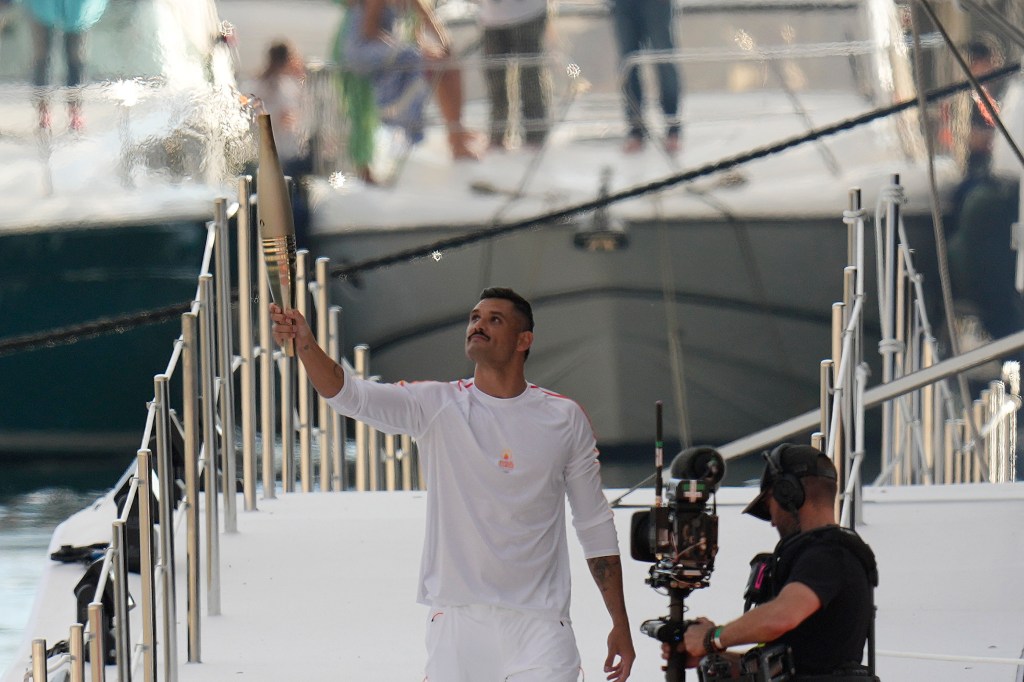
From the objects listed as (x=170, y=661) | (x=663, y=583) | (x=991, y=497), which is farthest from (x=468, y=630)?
(x=991, y=497)

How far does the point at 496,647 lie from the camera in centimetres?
257

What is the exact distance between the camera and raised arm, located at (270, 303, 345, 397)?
2.54 metres

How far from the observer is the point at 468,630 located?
2.58 metres

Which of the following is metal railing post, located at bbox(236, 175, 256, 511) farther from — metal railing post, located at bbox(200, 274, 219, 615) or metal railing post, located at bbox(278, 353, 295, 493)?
metal railing post, located at bbox(200, 274, 219, 615)

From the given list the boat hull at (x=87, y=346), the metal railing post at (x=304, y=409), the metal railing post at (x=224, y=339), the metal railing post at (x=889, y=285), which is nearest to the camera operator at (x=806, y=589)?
the metal railing post at (x=224, y=339)

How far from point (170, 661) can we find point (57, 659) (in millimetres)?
302

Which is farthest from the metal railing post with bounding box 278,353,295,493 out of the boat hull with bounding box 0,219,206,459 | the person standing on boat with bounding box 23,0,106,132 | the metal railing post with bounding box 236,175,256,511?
the person standing on boat with bounding box 23,0,106,132

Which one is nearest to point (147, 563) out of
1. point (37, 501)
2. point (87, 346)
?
point (37, 501)

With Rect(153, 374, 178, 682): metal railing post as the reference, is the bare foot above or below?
above

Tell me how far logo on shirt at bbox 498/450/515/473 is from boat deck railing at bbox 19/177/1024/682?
1.86 feet

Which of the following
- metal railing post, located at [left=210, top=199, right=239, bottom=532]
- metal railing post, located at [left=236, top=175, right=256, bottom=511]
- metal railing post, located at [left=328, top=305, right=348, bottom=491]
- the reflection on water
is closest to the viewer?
metal railing post, located at [left=210, top=199, right=239, bottom=532]

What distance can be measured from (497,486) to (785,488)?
42 cm

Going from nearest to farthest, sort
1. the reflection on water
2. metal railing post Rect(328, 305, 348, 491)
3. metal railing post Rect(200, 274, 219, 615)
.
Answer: metal railing post Rect(200, 274, 219, 615), metal railing post Rect(328, 305, 348, 491), the reflection on water

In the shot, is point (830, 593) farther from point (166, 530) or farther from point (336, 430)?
point (336, 430)
